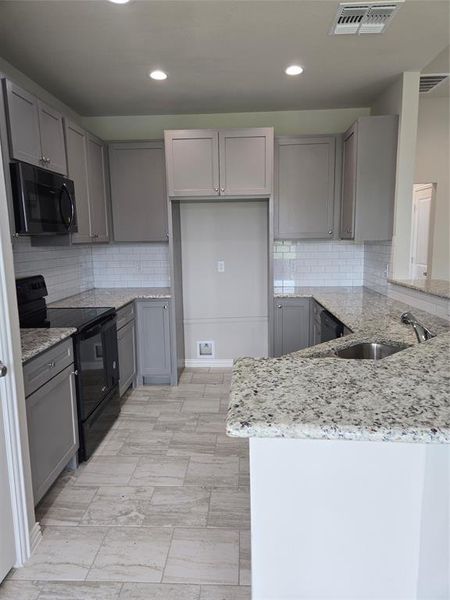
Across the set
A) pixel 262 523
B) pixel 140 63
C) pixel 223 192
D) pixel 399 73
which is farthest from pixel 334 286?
pixel 262 523

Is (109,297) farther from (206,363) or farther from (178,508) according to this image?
(178,508)

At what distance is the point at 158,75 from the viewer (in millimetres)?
3012

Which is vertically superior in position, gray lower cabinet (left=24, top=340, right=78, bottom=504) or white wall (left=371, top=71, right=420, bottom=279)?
white wall (left=371, top=71, right=420, bottom=279)

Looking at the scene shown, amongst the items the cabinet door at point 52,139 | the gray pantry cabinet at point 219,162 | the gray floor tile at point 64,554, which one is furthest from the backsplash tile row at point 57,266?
the gray floor tile at point 64,554

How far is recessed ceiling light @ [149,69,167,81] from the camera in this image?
296 cm

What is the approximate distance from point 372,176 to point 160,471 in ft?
9.40

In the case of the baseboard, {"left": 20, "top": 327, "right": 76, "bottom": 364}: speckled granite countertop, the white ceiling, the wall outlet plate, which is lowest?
the baseboard

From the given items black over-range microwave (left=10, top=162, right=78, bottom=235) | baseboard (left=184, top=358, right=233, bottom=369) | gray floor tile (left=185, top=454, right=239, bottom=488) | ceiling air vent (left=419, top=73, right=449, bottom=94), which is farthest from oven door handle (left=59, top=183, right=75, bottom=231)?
ceiling air vent (left=419, top=73, right=449, bottom=94)

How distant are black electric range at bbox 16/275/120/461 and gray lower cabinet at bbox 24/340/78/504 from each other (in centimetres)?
8

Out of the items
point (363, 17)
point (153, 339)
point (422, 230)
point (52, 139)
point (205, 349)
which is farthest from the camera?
point (422, 230)

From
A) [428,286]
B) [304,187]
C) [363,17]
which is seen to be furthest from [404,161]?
[363,17]

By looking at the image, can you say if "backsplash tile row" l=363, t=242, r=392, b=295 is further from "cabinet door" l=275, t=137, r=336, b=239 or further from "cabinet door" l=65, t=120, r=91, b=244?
"cabinet door" l=65, t=120, r=91, b=244

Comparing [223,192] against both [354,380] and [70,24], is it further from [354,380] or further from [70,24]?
[354,380]

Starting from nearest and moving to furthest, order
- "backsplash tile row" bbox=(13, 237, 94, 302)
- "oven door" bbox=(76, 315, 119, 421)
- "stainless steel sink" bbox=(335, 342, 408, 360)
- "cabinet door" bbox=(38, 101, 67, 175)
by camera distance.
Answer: "stainless steel sink" bbox=(335, 342, 408, 360) → "oven door" bbox=(76, 315, 119, 421) → "cabinet door" bbox=(38, 101, 67, 175) → "backsplash tile row" bbox=(13, 237, 94, 302)
